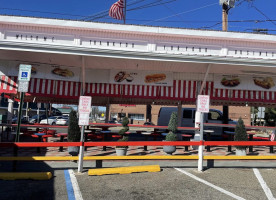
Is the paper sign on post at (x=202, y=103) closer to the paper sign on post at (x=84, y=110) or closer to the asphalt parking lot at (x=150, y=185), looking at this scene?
the asphalt parking lot at (x=150, y=185)

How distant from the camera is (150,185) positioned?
5.27 metres

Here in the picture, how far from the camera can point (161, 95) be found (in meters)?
11.2

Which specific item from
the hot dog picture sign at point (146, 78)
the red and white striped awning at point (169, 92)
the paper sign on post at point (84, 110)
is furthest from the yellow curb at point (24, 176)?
the hot dog picture sign at point (146, 78)

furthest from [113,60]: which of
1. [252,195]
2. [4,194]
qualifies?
[252,195]

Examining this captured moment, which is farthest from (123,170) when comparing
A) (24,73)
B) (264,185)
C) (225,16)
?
(225,16)

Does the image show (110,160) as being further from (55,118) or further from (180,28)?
(55,118)

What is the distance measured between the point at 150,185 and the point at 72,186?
5.89 ft

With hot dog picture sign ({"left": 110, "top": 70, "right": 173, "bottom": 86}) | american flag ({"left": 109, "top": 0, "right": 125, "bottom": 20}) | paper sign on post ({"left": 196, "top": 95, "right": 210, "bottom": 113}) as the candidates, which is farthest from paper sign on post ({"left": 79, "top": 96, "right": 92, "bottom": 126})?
american flag ({"left": 109, "top": 0, "right": 125, "bottom": 20})

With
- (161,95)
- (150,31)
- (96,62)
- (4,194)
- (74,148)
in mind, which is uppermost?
(150,31)

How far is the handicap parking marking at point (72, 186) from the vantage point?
4580mm

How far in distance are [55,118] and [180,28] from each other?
24.5m

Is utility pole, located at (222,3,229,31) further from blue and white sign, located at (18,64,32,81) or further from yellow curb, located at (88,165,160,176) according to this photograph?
blue and white sign, located at (18,64,32,81)

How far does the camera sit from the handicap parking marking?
4580 millimetres

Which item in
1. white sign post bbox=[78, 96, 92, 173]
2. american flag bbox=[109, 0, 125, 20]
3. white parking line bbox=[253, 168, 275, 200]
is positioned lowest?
white parking line bbox=[253, 168, 275, 200]
